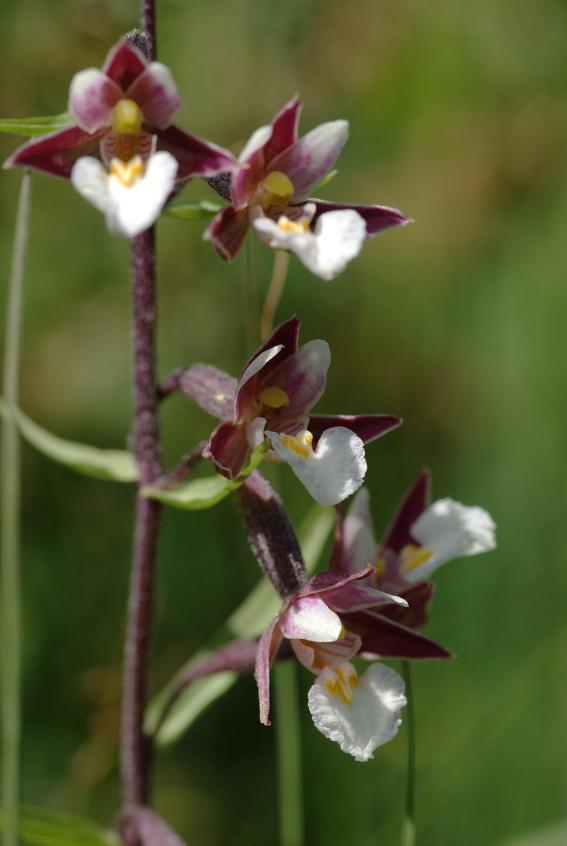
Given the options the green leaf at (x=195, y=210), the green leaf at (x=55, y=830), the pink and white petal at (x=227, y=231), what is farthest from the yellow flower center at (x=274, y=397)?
the green leaf at (x=55, y=830)

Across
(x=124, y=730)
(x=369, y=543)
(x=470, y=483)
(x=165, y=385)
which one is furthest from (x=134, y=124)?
(x=470, y=483)

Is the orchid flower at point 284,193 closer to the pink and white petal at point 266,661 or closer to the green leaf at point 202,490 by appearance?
the green leaf at point 202,490

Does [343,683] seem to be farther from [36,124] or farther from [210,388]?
[36,124]

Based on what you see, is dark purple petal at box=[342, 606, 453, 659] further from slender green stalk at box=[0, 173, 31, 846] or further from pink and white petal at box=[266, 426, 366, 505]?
slender green stalk at box=[0, 173, 31, 846]

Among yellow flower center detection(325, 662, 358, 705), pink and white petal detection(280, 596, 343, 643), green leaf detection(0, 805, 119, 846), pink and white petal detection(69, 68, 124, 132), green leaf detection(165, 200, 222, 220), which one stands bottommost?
green leaf detection(0, 805, 119, 846)

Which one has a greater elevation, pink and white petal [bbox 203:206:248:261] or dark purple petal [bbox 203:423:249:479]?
Answer: pink and white petal [bbox 203:206:248:261]

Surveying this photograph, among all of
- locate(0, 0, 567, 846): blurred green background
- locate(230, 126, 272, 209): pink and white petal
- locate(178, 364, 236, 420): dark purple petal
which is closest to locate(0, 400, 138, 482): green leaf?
locate(178, 364, 236, 420): dark purple petal
